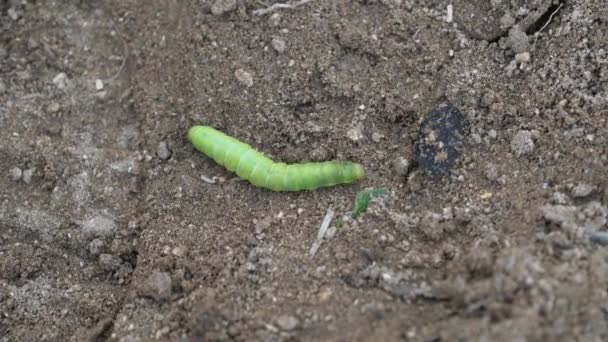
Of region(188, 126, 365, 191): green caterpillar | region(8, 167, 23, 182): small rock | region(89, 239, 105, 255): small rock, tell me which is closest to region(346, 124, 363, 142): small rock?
region(188, 126, 365, 191): green caterpillar

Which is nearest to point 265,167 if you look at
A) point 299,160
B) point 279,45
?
point 299,160

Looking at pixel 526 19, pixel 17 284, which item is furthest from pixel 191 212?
pixel 526 19

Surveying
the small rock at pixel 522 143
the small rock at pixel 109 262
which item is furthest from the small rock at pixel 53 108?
the small rock at pixel 522 143

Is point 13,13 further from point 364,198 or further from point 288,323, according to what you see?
point 288,323

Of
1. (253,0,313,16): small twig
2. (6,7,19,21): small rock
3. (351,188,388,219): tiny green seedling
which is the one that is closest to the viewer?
(351,188,388,219): tiny green seedling

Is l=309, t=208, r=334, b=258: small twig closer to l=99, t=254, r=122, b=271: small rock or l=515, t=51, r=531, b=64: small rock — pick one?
l=99, t=254, r=122, b=271: small rock

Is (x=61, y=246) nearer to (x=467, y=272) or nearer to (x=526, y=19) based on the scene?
(x=467, y=272)
